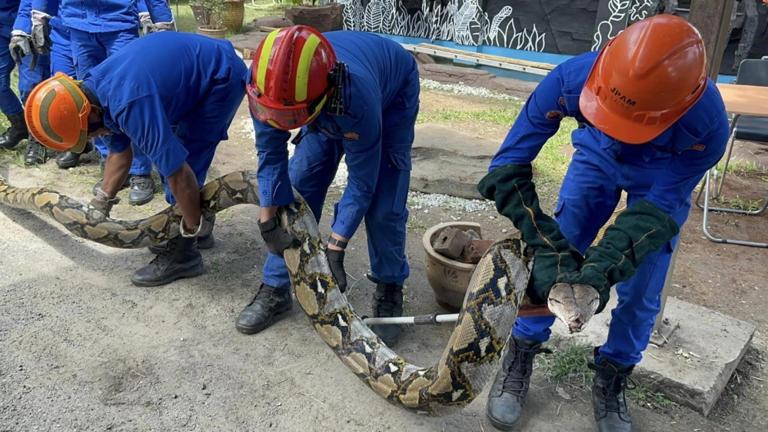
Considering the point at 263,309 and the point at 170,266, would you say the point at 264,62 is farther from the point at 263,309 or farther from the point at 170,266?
the point at 170,266

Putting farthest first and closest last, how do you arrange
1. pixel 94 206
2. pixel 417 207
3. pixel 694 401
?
pixel 417 207
pixel 94 206
pixel 694 401

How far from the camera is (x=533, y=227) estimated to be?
2.62 meters

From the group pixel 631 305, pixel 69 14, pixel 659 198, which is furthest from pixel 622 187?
pixel 69 14

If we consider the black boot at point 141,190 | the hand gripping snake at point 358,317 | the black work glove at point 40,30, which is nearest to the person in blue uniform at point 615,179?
the hand gripping snake at point 358,317

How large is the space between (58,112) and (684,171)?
3.52 metres

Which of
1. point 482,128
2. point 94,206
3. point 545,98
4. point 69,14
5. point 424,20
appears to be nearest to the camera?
point 545,98

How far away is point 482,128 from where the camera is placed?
8.49m

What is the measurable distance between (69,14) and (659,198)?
5.44m

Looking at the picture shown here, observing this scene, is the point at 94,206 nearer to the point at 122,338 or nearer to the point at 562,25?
the point at 122,338

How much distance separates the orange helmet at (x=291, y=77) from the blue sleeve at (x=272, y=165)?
0.31 m

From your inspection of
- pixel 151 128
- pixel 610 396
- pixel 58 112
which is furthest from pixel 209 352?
pixel 610 396

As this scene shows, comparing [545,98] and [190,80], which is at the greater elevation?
[545,98]

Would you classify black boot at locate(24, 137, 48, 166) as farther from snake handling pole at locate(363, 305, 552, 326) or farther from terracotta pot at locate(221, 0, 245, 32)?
terracotta pot at locate(221, 0, 245, 32)

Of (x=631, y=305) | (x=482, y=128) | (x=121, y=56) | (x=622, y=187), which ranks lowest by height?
(x=482, y=128)
